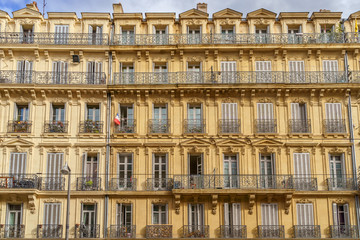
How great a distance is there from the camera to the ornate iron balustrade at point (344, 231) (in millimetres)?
28609

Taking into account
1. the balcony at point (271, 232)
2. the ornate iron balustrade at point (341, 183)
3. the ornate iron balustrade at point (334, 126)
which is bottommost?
the balcony at point (271, 232)

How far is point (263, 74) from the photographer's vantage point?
3150 centimetres

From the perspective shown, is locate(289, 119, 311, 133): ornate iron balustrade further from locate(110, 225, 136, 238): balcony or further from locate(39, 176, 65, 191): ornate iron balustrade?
locate(39, 176, 65, 191): ornate iron balustrade

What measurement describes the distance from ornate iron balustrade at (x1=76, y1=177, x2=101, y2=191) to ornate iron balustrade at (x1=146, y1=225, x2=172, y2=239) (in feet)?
12.0

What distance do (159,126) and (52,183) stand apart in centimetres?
680

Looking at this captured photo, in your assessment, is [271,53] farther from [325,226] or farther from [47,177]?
[47,177]

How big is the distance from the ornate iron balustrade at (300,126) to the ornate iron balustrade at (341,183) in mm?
3104

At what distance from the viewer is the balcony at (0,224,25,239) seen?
93.6 ft

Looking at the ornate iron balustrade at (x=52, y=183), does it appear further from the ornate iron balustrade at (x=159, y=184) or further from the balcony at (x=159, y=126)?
the balcony at (x=159, y=126)

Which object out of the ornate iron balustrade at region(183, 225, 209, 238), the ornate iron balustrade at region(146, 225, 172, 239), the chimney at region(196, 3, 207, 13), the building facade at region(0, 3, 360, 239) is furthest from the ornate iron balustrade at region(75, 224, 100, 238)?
the chimney at region(196, 3, 207, 13)

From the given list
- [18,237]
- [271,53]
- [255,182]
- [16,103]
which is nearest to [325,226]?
[255,182]

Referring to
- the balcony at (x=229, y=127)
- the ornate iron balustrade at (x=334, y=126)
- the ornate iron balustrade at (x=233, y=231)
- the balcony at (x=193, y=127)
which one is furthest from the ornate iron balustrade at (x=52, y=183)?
the ornate iron balustrade at (x=334, y=126)

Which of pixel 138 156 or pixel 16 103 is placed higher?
Answer: pixel 16 103

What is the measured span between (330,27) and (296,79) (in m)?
4.36
